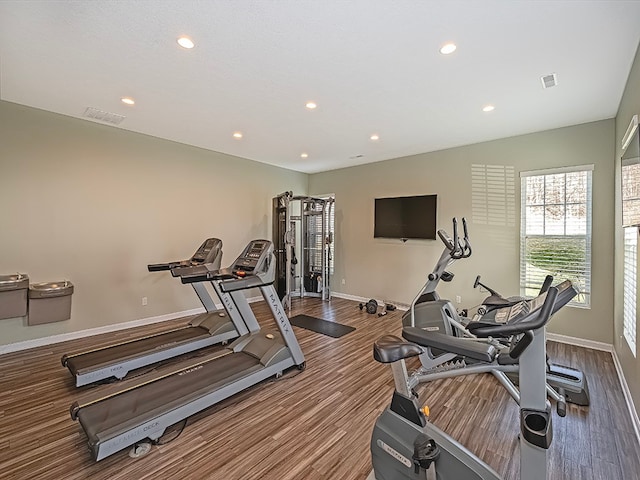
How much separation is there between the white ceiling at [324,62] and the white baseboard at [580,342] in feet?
9.42

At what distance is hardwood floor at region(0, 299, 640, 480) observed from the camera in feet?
6.34

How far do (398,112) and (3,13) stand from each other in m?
3.55

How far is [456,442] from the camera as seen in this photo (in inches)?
61.6

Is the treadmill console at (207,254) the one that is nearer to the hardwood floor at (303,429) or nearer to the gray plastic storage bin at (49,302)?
the hardwood floor at (303,429)

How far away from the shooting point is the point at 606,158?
392cm

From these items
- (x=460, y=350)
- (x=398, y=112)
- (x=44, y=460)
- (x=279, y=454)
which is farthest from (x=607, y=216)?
(x=44, y=460)

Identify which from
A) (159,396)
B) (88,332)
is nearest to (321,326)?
(159,396)

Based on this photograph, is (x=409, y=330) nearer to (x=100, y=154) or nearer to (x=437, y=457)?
(x=437, y=457)

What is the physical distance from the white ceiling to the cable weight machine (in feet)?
7.95

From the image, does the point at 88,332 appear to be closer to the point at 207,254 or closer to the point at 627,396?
the point at 207,254

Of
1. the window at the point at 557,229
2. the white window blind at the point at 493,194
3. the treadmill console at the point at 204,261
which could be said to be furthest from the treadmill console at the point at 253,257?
the window at the point at 557,229

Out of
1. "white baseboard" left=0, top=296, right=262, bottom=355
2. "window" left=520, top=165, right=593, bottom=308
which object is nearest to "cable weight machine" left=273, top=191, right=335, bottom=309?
"white baseboard" left=0, top=296, right=262, bottom=355

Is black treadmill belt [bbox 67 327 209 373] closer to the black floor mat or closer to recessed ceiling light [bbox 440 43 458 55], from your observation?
the black floor mat

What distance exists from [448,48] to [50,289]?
5.02m
